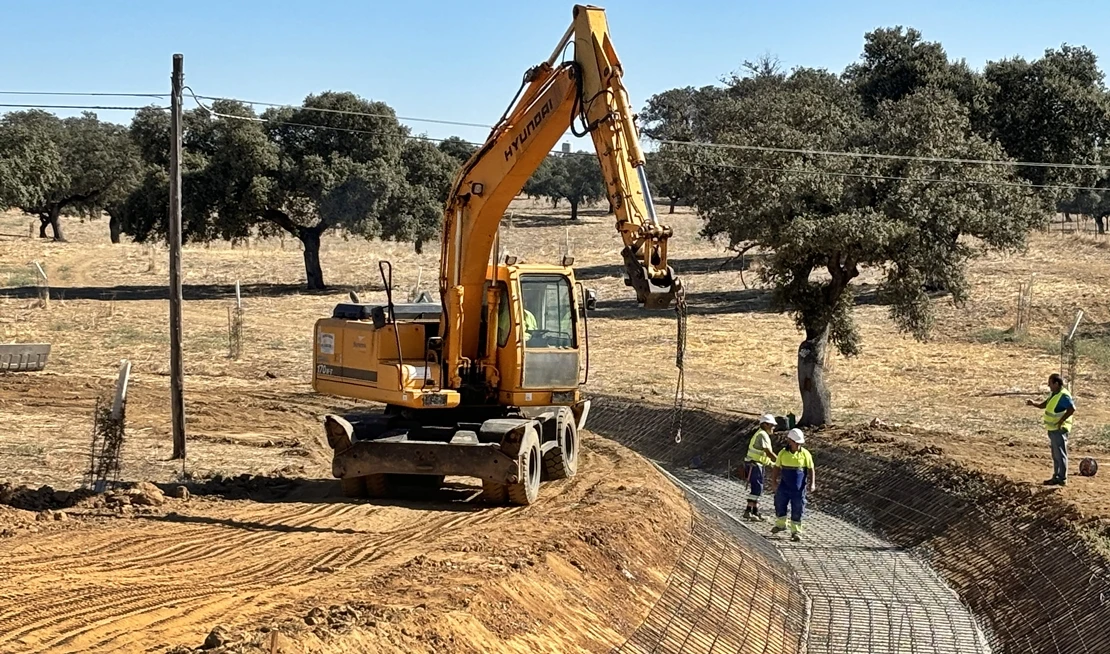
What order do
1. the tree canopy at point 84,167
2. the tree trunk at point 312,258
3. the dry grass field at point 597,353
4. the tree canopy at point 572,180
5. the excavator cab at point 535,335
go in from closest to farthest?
the excavator cab at point 535,335
the dry grass field at point 597,353
the tree trunk at point 312,258
the tree canopy at point 84,167
the tree canopy at point 572,180

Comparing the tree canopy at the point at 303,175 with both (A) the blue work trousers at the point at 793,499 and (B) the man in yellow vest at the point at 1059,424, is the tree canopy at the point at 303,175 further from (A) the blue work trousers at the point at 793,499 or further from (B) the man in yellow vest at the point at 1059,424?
(B) the man in yellow vest at the point at 1059,424

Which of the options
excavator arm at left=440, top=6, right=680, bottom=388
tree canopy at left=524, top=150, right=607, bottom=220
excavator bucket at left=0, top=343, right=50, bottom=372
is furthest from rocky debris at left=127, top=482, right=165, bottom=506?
tree canopy at left=524, top=150, right=607, bottom=220

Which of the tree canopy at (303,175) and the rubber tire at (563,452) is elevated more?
the tree canopy at (303,175)

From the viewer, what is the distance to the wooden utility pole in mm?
18484

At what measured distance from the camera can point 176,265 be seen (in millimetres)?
18688

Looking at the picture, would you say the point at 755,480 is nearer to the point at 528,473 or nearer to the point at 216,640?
the point at 528,473

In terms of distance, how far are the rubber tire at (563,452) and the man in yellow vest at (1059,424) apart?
657 cm

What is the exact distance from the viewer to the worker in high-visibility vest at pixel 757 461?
17906mm

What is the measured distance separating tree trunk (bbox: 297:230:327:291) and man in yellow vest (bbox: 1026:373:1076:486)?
3380cm

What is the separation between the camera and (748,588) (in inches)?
570

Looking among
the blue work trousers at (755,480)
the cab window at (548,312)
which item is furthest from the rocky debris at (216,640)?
the blue work trousers at (755,480)

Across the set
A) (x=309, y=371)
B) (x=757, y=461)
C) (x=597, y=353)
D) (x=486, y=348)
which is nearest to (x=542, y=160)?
(x=486, y=348)

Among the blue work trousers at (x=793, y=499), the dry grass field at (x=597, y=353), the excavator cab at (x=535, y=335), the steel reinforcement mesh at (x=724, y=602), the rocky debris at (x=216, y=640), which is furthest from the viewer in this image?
the dry grass field at (x=597, y=353)

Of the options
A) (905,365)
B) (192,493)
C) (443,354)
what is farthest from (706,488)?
(905,365)
